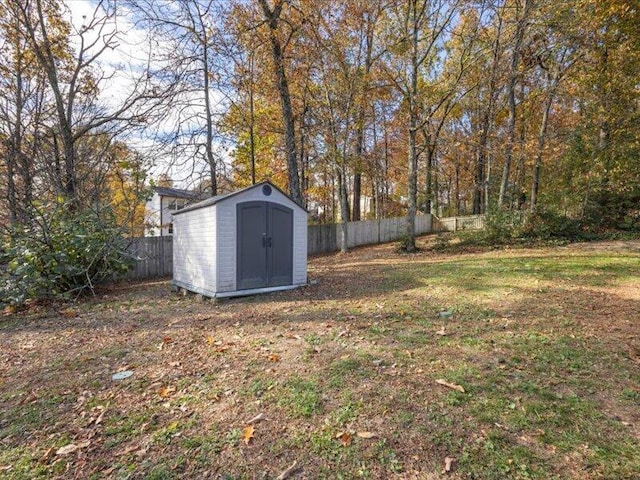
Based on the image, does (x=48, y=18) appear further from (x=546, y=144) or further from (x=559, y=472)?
(x=546, y=144)

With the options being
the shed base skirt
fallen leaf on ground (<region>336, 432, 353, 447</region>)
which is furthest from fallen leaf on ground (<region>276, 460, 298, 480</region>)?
the shed base skirt

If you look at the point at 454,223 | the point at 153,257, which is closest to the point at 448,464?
the point at 153,257

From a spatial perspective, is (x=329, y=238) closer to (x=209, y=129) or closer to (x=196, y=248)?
(x=209, y=129)

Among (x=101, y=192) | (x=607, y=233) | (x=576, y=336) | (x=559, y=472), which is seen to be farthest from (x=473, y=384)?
(x=607, y=233)

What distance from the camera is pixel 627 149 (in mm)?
10414

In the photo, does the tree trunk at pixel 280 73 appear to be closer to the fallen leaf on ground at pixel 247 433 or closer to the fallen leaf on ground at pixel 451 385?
the fallen leaf on ground at pixel 451 385

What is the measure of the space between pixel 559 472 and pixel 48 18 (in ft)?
46.5

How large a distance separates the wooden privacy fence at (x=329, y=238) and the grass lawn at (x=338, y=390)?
4.21 meters

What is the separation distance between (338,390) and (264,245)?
4.18 metres

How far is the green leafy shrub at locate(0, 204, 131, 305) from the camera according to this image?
612 cm

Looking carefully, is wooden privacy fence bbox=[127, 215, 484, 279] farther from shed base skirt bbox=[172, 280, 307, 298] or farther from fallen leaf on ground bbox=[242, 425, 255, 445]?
fallen leaf on ground bbox=[242, 425, 255, 445]

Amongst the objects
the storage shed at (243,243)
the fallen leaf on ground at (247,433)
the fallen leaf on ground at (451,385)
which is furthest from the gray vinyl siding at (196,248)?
the fallen leaf on ground at (451,385)

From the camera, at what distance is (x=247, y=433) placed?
2283 mm

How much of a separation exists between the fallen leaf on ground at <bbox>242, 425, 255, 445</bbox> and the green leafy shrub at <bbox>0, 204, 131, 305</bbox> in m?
5.93
